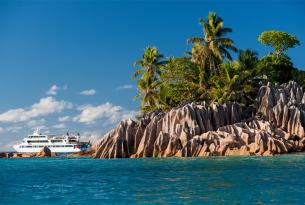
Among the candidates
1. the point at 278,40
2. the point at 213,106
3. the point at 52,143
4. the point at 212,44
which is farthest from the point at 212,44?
the point at 52,143

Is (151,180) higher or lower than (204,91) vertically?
lower

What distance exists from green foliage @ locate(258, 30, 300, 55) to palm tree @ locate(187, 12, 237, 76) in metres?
17.0

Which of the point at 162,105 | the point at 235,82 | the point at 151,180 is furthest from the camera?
the point at 162,105

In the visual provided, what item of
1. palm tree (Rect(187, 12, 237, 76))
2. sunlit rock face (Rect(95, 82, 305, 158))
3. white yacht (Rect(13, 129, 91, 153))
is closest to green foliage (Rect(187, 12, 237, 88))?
palm tree (Rect(187, 12, 237, 76))

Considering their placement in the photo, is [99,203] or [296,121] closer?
[99,203]

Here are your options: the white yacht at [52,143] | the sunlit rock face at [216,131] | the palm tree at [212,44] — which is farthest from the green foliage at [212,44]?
the white yacht at [52,143]

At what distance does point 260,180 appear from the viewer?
23531 millimetres

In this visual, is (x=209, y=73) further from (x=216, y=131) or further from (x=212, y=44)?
(x=216, y=131)

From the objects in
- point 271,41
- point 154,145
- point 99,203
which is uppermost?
point 271,41

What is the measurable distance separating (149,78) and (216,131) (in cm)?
2229

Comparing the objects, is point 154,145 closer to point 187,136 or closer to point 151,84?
point 187,136

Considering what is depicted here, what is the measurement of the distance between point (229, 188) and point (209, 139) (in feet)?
105

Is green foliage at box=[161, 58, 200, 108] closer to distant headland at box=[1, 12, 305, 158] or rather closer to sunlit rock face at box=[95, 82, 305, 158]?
distant headland at box=[1, 12, 305, 158]

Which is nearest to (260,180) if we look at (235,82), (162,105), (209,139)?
(209,139)
